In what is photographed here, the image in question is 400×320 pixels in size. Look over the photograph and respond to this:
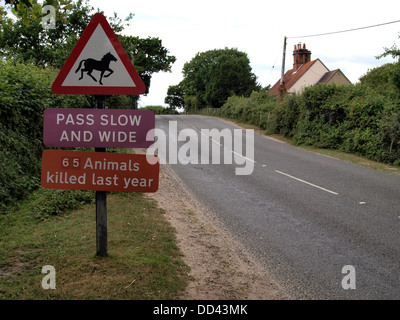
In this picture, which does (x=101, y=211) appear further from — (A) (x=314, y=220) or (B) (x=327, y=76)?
(B) (x=327, y=76)

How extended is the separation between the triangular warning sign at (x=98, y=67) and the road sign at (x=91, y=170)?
0.70m

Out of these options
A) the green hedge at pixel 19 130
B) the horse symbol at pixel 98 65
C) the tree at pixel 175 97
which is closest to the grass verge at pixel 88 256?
the green hedge at pixel 19 130

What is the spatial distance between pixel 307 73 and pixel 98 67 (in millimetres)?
45875

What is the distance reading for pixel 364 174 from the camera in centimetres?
1240

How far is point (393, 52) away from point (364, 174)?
7.77 metres

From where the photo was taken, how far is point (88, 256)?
4.70 metres

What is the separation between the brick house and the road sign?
42.7m

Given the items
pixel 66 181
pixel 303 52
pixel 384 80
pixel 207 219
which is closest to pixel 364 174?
pixel 207 219

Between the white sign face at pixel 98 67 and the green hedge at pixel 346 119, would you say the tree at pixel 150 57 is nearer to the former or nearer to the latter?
the green hedge at pixel 346 119

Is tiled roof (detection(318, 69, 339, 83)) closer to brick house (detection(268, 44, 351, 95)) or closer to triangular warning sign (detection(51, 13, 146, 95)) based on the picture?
brick house (detection(268, 44, 351, 95))

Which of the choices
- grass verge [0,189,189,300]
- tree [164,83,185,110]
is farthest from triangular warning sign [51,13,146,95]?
tree [164,83,185,110]

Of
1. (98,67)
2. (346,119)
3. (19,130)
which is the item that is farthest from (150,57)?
(98,67)

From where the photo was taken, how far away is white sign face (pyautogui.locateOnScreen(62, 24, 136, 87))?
13.3ft

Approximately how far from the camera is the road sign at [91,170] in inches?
A: 165
